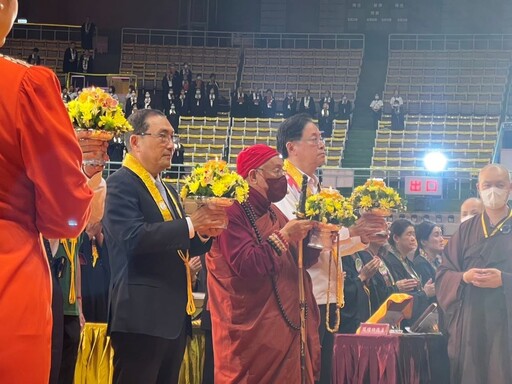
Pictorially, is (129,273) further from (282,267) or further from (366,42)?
(366,42)

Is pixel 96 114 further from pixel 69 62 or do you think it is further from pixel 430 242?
pixel 69 62

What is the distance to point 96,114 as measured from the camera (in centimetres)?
323

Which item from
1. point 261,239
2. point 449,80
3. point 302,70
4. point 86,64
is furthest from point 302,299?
point 302,70

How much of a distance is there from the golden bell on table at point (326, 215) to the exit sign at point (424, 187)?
780 cm

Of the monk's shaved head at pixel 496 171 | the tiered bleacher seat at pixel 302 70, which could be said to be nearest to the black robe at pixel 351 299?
the monk's shaved head at pixel 496 171

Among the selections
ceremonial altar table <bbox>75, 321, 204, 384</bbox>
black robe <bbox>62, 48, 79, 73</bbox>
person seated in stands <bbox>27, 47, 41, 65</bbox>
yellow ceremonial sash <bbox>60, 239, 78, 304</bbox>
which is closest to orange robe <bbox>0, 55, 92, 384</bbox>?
yellow ceremonial sash <bbox>60, 239, 78, 304</bbox>

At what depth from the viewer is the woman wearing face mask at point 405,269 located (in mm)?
6395

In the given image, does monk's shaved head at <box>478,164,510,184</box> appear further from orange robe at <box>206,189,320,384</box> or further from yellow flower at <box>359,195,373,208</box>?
orange robe at <box>206,189,320,384</box>

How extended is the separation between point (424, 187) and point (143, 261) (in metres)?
9.09

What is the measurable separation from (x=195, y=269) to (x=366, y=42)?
18.4m

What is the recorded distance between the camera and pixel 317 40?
→ 23547mm

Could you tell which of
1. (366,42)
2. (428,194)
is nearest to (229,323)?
(428,194)

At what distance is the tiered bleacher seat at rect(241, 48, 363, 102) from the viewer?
72.5 ft

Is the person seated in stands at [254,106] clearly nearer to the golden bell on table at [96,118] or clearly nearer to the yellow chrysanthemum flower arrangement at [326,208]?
the yellow chrysanthemum flower arrangement at [326,208]
